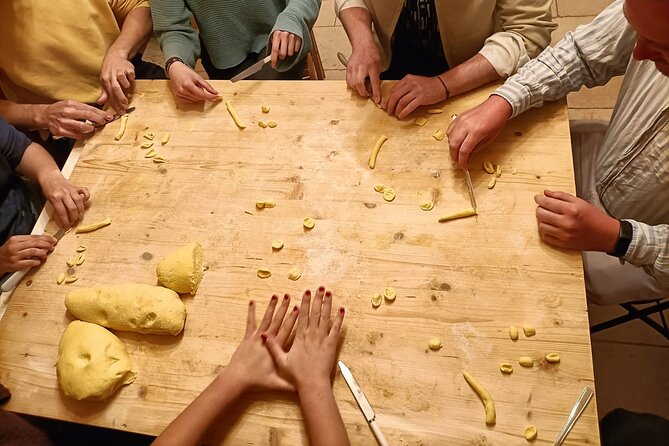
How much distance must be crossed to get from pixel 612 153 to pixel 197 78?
3.25ft

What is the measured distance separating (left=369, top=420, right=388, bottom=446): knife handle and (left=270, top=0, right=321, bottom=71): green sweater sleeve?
39.8 inches

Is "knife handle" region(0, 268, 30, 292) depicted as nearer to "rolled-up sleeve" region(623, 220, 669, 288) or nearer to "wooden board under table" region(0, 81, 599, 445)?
"wooden board under table" region(0, 81, 599, 445)

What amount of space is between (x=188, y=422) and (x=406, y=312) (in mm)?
399

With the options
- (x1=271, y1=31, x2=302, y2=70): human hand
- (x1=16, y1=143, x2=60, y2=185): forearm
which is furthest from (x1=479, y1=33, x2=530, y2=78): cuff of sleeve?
(x1=16, y1=143, x2=60, y2=185): forearm

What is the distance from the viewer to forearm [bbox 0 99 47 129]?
52.3 inches

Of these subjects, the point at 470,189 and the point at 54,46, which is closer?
the point at 470,189

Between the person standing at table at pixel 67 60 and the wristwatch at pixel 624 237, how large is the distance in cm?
119

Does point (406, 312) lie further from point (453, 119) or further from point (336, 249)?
point (453, 119)

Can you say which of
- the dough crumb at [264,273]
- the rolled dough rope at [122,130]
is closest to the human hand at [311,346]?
the dough crumb at [264,273]

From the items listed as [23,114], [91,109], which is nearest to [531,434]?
[91,109]

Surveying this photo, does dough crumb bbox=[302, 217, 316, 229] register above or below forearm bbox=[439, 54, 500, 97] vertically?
below

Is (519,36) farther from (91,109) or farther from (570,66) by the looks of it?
(91,109)

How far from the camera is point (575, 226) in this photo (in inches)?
33.1

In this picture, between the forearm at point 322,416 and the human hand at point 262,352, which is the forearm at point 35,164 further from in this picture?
the forearm at point 322,416
